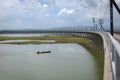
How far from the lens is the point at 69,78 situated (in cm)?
2372

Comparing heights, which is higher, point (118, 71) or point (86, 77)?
point (118, 71)

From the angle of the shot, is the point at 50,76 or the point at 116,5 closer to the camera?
the point at 116,5

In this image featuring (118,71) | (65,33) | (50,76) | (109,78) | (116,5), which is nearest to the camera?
(118,71)

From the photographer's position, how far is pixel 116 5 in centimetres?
2369

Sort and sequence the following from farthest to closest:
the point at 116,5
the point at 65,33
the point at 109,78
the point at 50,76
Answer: the point at 65,33, the point at 50,76, the point at 116,5, the point at 109,78

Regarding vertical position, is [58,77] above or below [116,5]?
below

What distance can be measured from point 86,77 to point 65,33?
116907mm

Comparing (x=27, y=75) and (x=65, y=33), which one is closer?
(x=27, y=75)

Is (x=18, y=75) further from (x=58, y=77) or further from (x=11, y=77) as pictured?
(x=58, y=77)

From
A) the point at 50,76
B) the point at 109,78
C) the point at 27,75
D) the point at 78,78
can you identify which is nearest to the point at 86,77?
the point at 78,78

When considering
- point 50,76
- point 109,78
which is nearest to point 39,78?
point 50,76

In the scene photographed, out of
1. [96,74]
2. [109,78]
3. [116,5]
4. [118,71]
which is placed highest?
[116,5]

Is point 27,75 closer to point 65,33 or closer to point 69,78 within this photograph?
point 69,78

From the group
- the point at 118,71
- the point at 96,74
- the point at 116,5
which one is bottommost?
the point at 96,74
